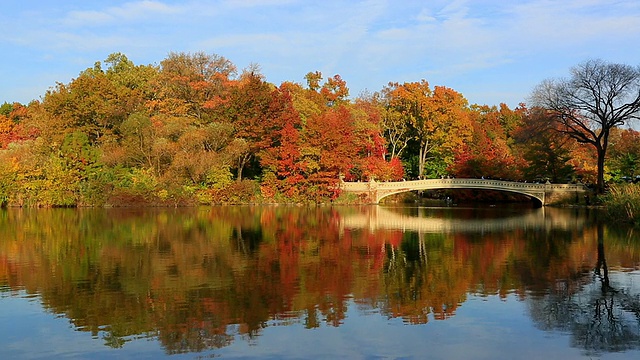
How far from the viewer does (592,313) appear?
1203 centimetres

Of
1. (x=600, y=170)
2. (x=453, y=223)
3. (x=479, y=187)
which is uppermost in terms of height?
(x=600, y=170)

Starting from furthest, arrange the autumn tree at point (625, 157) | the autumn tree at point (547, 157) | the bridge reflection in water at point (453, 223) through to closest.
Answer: the autumn tree at point (625, 157)
the autumn tree at point (547, 157)
the bridge reflection in water at point (453, 223)

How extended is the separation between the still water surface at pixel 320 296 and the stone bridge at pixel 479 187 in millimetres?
25381

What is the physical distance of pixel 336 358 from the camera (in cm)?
924

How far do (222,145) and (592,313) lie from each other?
137 ft

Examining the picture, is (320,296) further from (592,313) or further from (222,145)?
(222,145)

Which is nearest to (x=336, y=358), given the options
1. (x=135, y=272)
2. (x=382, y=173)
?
(x=135, y=272)

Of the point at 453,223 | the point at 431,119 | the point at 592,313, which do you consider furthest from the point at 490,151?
the point at 592,313

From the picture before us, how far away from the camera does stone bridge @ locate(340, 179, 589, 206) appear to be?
4991 centimetres

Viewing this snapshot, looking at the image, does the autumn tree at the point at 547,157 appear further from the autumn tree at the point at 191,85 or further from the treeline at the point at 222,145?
the autumn tree at the point at 191,85

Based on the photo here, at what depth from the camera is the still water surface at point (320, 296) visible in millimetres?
9906

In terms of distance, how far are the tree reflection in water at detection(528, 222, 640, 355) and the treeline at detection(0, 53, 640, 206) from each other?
115 feet

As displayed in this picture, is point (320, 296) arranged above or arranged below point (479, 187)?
below

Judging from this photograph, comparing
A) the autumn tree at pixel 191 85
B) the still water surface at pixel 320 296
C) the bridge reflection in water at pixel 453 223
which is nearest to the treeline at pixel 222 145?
the autumn tree at pixel 191 85
